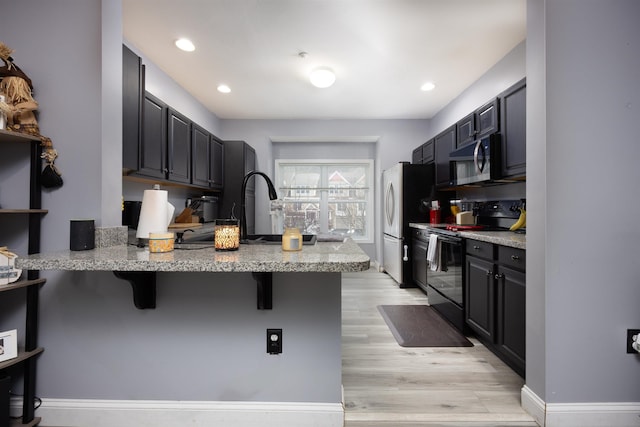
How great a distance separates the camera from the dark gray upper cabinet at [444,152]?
12.0 feet

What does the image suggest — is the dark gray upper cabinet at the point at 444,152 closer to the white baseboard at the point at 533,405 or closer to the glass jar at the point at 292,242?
the white baseboard at the point at 533,405

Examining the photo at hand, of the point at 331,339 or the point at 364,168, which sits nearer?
the point at 331,339

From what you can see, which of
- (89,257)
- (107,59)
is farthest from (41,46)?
(89,257)

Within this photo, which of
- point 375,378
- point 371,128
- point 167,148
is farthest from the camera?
point 371,128

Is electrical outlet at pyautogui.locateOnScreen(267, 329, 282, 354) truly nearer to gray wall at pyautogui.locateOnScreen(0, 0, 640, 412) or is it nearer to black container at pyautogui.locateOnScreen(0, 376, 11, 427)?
gray wall at pyautogui.locateOnScreen(0, 0, 640, 412)

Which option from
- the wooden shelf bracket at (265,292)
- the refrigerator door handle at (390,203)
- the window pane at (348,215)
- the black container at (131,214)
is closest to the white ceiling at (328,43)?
the refrigerator door handle at (390,203)

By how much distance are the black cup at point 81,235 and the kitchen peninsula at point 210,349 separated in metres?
0.14

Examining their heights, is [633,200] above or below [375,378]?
above

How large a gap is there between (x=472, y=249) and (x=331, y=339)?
1.59m

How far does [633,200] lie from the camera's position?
151cm

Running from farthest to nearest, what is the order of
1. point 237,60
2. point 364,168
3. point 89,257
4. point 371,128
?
point 364,168 < point 371,128 < point 237,60 < point 89,257

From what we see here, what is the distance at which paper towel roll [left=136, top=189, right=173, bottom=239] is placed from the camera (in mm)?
1461

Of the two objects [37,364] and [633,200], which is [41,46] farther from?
[633,200]

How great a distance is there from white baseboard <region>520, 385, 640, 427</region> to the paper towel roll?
2117 mm
